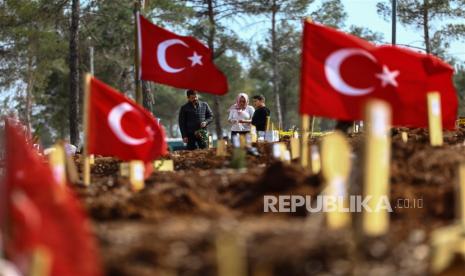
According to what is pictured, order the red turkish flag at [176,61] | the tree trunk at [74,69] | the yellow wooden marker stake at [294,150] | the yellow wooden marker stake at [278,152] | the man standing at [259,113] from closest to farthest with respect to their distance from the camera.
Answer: the yellow wooden marker stake at [278,152] < the yellow wooden marker stake at [294,150] < the red turkish flag at [176,61] < the man standing at [259,113] < the tree trunk at [74,69]

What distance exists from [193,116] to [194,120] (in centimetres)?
8

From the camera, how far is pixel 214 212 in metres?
5.90

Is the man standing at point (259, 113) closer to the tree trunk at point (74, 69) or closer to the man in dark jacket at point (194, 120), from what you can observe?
the man in dark jacket at point (194, 120)

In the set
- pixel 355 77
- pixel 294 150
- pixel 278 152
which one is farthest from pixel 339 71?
pixel 294 150

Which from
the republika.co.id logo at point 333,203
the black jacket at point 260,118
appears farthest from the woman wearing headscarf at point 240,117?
the republika.co.id logo at point 333,203

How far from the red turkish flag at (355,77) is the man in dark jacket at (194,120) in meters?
6.97

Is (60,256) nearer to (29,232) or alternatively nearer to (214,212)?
(29,232)

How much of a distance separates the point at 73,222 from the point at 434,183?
3.12 metres

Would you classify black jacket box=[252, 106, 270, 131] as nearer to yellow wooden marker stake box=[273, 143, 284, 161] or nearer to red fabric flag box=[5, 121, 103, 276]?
yellow wooden marker stake box=[273, 143, 284, 161]

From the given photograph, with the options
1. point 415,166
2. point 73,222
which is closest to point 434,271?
point 73,222

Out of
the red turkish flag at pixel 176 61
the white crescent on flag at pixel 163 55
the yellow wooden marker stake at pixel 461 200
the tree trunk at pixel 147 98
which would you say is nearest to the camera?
the yellow wooden marker stake at pixel 461 200

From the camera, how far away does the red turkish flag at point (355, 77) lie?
25.6 feet

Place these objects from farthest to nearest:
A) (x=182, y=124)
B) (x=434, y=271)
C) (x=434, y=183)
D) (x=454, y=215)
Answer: (x=182, y=124) → (x=434, y=183) → (x=454, y=215) → (x=434, y=271)

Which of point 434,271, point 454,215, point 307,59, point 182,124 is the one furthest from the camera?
point 182,124
